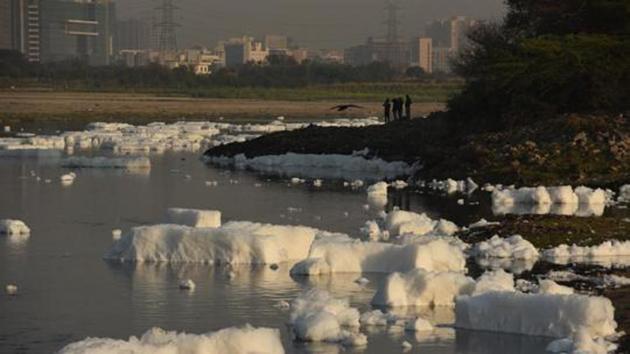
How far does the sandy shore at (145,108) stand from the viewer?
82938mm

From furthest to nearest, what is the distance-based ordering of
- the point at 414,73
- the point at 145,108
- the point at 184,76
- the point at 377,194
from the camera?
the point at 414,73 → the point at 184,76 → the point at 145,108 → the point at 377,194

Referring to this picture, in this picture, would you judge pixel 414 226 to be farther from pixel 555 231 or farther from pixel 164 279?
pixel 164 279

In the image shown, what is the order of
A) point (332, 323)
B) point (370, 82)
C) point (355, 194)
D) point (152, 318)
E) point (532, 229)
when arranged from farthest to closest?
point (370, 82) → point (355, 194) → point (532, 229) → point (152, 318) → point (332, 323)

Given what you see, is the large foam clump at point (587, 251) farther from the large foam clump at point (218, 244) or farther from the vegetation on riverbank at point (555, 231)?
the large foam clump at point (218, 244)

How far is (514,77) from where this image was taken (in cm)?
4422

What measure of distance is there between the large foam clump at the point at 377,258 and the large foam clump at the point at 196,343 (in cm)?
597

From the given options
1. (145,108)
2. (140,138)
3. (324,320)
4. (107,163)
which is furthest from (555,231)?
(145,108)

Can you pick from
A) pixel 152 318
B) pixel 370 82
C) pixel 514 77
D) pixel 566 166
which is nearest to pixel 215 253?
pixel 152 318

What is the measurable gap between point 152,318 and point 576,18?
31.8 meters

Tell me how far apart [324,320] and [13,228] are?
11.4m

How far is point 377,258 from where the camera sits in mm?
23828

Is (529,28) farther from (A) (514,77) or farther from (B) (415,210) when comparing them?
(B) (415,210)

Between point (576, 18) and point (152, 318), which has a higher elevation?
point (576, 18)

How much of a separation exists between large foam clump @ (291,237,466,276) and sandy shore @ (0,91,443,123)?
51.9m
